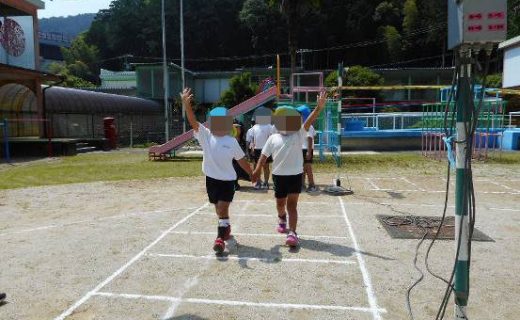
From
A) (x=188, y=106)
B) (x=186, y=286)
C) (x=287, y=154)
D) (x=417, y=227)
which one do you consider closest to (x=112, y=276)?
(x=186, y=286)

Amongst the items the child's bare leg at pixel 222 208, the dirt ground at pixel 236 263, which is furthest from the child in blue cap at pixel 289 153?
the dirt ground at pixel 236 263

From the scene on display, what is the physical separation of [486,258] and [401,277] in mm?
1340

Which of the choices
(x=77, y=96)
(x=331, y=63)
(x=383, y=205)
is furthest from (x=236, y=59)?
(x=383, y=205)

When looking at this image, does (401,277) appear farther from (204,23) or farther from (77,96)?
(204,23)

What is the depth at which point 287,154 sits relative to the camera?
18.7ft

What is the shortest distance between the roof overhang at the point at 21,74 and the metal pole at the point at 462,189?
19.7m

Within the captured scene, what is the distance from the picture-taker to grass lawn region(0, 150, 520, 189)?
12969 mm

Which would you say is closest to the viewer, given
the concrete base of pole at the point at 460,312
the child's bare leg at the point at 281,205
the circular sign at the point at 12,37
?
the concrete base of pole at the point at 460,312

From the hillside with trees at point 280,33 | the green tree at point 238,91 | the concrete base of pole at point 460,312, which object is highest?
the hillside with trees at point 280,33

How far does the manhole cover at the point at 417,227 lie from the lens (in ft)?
20.4

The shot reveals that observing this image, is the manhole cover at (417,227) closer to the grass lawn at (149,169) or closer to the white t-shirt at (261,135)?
the white t-shirt at (261,135)

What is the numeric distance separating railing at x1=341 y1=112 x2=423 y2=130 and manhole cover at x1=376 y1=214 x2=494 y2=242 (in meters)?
15.8

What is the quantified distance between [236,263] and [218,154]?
1.31 metres

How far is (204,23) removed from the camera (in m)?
66.7
